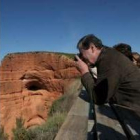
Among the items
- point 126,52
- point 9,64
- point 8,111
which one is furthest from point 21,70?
point 126,52

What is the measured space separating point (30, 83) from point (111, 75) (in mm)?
26459

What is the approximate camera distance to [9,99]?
26.5 metres

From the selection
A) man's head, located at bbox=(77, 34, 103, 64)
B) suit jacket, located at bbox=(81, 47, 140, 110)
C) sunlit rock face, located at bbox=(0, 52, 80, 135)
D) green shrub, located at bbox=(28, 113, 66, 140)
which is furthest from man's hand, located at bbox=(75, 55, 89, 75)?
sunlit rock face, located at bbox=(0, 52, 80, 135)

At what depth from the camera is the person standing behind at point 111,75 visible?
7.93 feet

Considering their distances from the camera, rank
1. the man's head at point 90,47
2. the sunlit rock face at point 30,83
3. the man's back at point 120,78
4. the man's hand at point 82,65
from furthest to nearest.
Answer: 1. the sunlit rock face at point 30,83
2. the man's hand at point 82,65
3. the man's head at point 90,47
4. the man's back at point 120,78

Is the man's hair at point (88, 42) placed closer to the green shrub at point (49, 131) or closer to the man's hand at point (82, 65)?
the man's hand at point (82, 65)

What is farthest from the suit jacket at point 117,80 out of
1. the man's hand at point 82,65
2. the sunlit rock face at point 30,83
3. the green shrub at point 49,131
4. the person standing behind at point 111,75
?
the sunlit rock face at point 30,83

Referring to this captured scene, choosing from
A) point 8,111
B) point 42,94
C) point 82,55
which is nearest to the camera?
point 82,55

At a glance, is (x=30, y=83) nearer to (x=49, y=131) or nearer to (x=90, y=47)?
(x=49, y=131)

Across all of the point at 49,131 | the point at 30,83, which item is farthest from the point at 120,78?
the point at 30,83

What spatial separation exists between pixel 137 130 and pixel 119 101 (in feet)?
1.29

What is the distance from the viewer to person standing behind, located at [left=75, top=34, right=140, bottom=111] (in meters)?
2.42

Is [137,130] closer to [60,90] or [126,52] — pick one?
[126,52]

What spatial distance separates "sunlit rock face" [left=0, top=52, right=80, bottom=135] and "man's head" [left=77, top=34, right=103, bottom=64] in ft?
76.4
